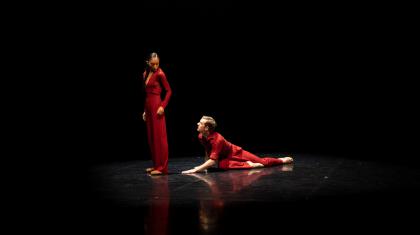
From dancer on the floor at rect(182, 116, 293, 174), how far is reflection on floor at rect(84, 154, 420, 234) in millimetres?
172

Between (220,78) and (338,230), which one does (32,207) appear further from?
(220,78)

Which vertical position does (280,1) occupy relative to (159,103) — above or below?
above

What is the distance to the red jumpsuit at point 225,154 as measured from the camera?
18.0 ft

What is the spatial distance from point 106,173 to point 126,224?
2382 millimetres

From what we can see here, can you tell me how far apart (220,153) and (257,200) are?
1.92 m

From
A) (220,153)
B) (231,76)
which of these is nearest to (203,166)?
(220,153)

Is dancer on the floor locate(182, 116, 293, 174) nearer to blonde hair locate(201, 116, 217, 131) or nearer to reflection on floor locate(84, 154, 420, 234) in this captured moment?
blonde hair locate(201, 116, 217, 131)

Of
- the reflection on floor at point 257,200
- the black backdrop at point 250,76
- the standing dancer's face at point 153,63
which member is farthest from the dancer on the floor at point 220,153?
the black backdrop at point 250,76

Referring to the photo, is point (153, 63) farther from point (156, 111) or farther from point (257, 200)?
point (257, 200)

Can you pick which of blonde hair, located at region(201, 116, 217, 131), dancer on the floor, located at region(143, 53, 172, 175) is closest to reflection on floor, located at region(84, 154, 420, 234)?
dancer on the floor, located at region(143, 53, 172, 175)

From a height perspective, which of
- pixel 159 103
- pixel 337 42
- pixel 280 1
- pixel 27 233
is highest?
pixel 280 1

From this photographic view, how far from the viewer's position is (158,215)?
337cm

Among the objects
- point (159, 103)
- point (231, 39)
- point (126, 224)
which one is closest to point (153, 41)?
point (231, 39)

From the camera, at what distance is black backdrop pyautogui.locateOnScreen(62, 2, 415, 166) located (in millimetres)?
7715
